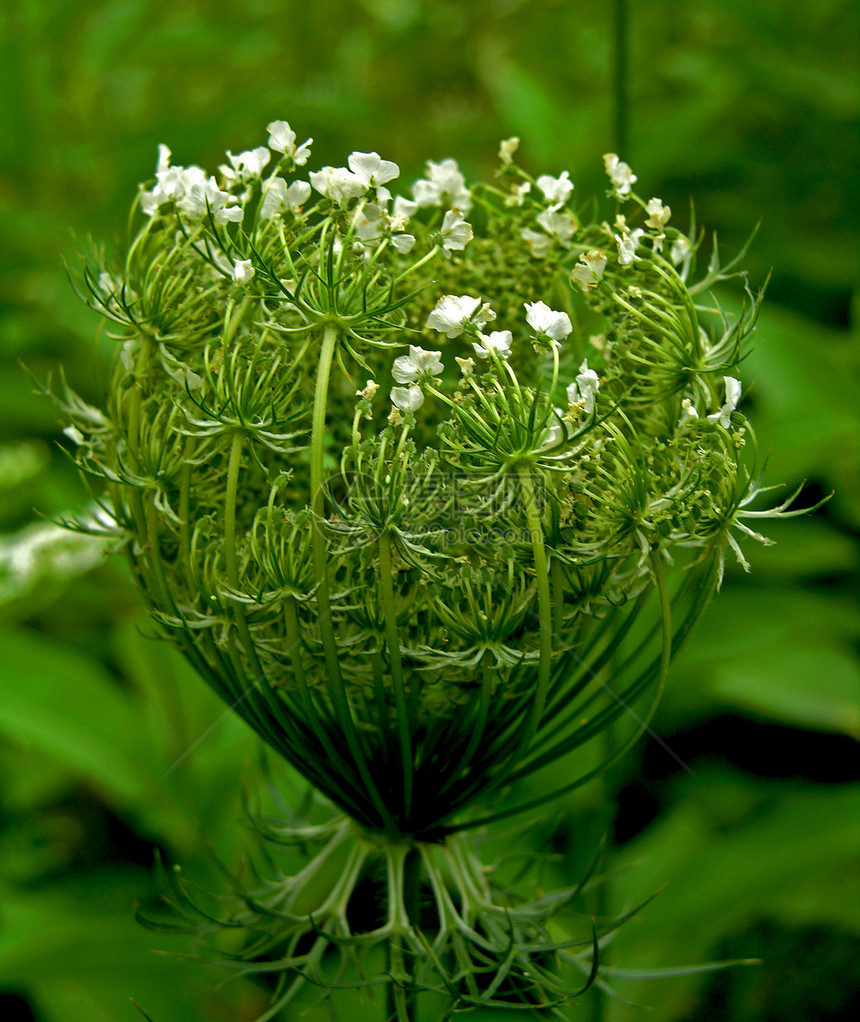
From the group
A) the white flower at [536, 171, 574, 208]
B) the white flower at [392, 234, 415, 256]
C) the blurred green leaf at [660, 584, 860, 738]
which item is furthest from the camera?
the blurred green leaf at [660, 584, 860, 738]

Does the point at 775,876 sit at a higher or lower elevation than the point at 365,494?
lower

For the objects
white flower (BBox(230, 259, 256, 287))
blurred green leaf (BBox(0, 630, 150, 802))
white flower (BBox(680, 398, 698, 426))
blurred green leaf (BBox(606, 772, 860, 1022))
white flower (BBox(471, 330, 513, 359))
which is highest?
white flower (BBox(230, 259, 256, 287))

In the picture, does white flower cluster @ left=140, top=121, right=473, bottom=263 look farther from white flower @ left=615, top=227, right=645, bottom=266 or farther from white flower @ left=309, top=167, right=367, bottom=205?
white flower @ left=615, top=227, right=645, bottom=266

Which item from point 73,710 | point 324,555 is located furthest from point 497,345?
point 73,710

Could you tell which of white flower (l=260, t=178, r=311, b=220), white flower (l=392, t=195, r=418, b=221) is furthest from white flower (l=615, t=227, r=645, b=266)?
white flower (l=260, t=178, r=311, b=220)

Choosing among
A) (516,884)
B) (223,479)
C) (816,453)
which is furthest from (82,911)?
(816,453)

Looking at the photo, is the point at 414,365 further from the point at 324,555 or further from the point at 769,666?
the point at 769,666

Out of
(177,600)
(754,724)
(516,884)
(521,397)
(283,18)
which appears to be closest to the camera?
(521,397)

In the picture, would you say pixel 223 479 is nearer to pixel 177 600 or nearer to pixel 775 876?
pixel 177 600
